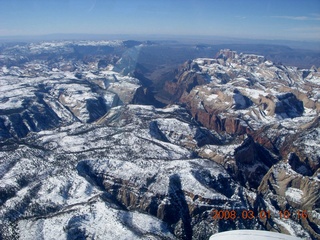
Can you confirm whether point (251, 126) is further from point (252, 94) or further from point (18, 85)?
point (18, 85)

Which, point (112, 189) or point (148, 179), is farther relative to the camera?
point (112, 189)
